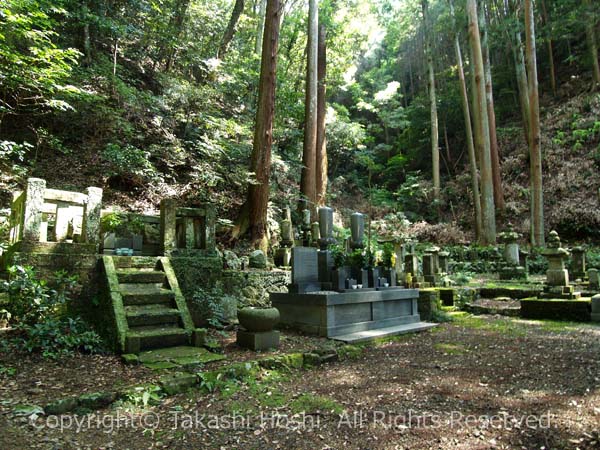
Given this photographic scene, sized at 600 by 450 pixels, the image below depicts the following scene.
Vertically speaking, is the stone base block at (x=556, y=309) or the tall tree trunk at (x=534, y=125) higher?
the tall tree trunk at (x=534, y=125)

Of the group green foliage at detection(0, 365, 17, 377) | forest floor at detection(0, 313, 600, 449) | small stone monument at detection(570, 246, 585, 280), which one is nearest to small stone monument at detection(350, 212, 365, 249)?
forest floor at detection(0, 313, 600, 449)

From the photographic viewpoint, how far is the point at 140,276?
5.89 m

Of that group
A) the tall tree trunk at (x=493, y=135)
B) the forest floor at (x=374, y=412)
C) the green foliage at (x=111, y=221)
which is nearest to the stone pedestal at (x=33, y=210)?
the green foliage at (x=111, y=221)

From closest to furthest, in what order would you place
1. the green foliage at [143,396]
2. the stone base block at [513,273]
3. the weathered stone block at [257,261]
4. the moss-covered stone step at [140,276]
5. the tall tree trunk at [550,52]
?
the green foliage at [143,396] < the moss-covered stone step at [140,276] < the weathered stone block at [257,261] < the stone base block at [513,273] < the tall tree trunk at [550,52]

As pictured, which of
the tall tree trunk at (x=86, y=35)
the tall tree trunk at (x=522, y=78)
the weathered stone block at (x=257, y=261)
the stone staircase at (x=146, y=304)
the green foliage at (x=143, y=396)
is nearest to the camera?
the green foliage at (x=143, y=396)

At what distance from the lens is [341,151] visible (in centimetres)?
2447

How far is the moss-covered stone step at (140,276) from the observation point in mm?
5723

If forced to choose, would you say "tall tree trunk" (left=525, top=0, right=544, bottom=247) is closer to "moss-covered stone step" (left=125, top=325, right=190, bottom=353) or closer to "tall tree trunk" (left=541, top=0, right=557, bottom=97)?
"tall tree trunk" (left=541, top=0, right=557, bottom=97)

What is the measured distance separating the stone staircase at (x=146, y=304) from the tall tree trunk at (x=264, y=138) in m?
3.82

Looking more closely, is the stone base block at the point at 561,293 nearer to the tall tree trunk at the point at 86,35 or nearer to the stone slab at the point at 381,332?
the stone slab at the point at 381,332

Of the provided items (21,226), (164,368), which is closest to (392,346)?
(164,368)

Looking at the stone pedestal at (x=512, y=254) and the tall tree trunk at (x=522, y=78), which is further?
the tall tree trunk at (x=522, y=78)

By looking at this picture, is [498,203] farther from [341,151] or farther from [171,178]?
[171,178]

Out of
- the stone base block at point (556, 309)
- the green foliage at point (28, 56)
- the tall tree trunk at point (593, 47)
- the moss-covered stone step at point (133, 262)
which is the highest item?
the tall tree trunk at point (593, 47)
